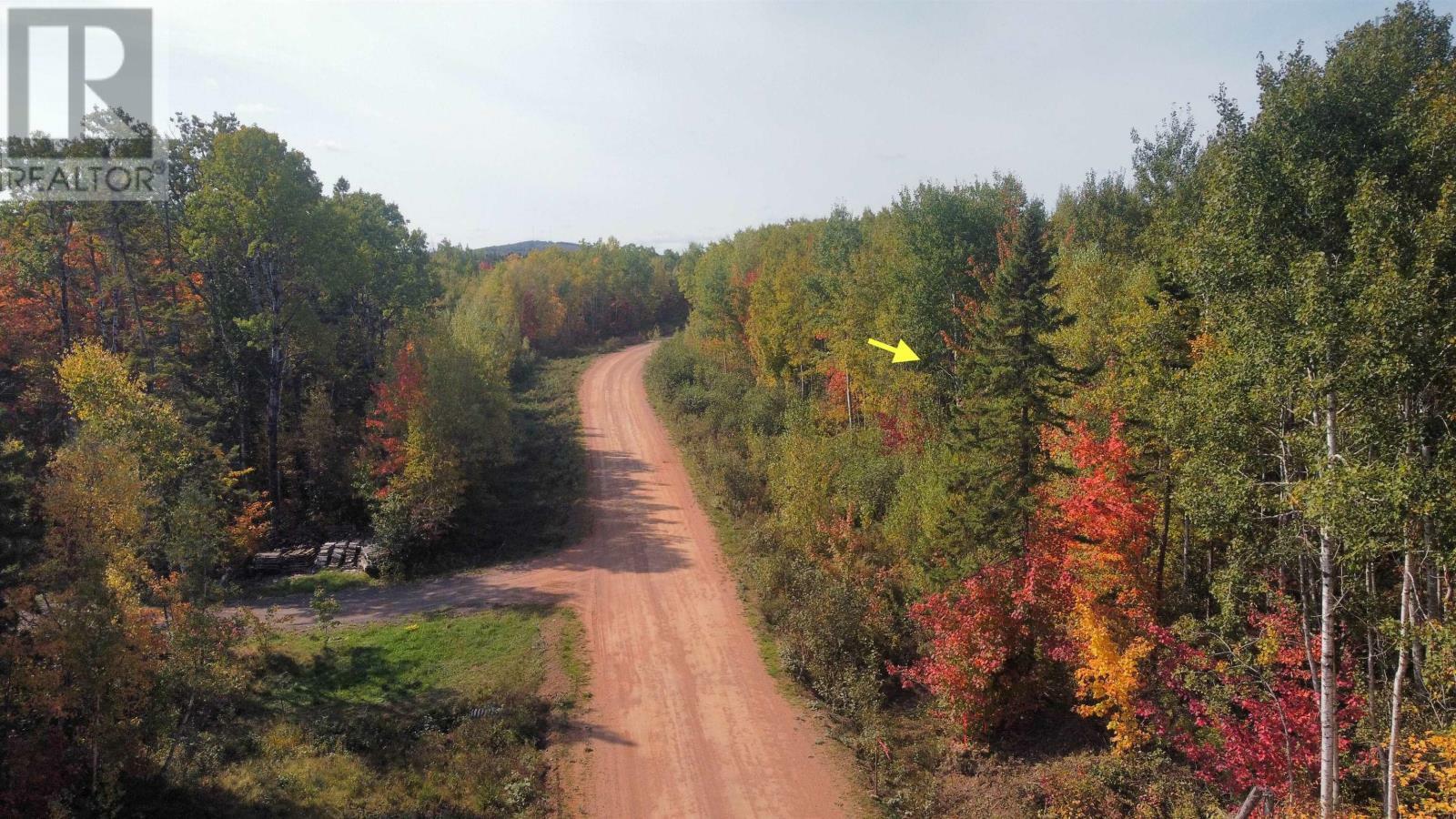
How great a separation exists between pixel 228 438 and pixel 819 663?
34.5m

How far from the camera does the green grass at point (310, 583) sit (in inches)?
1220

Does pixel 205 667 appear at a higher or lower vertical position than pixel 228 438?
lower

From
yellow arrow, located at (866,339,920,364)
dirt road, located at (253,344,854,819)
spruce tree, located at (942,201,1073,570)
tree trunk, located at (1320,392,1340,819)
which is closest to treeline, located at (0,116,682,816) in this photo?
dirt road, located at (253,344,854,819)

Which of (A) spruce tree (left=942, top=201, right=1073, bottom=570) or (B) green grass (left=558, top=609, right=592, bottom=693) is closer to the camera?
(A) spruce tree (left=942, top=201, right=1073, bottom=570)

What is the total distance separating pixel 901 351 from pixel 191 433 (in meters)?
30.6

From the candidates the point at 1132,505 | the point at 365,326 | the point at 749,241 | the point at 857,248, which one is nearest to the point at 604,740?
the point at 1132,505

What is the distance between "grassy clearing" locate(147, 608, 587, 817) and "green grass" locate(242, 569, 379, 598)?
4.51m

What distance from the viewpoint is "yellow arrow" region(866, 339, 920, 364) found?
1344 inches

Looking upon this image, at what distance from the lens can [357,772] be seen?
1942 centimetres

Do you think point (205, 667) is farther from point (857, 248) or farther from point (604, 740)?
point (857, 248)

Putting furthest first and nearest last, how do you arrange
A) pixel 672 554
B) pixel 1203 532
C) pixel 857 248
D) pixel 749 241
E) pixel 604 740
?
pixel 749 241 → pixel 857 248 → pixel 672 554 → pixel 604 740 → pixel 1203 532

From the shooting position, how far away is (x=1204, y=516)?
14.6 m

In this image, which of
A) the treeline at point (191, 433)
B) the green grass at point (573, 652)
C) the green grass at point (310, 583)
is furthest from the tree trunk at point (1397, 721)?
the green grass at point (310, 583)

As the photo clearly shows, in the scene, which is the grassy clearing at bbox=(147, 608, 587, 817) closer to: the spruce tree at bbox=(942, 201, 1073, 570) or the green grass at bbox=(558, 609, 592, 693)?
the green grass at bbox=(558, 609, 592, 693)
